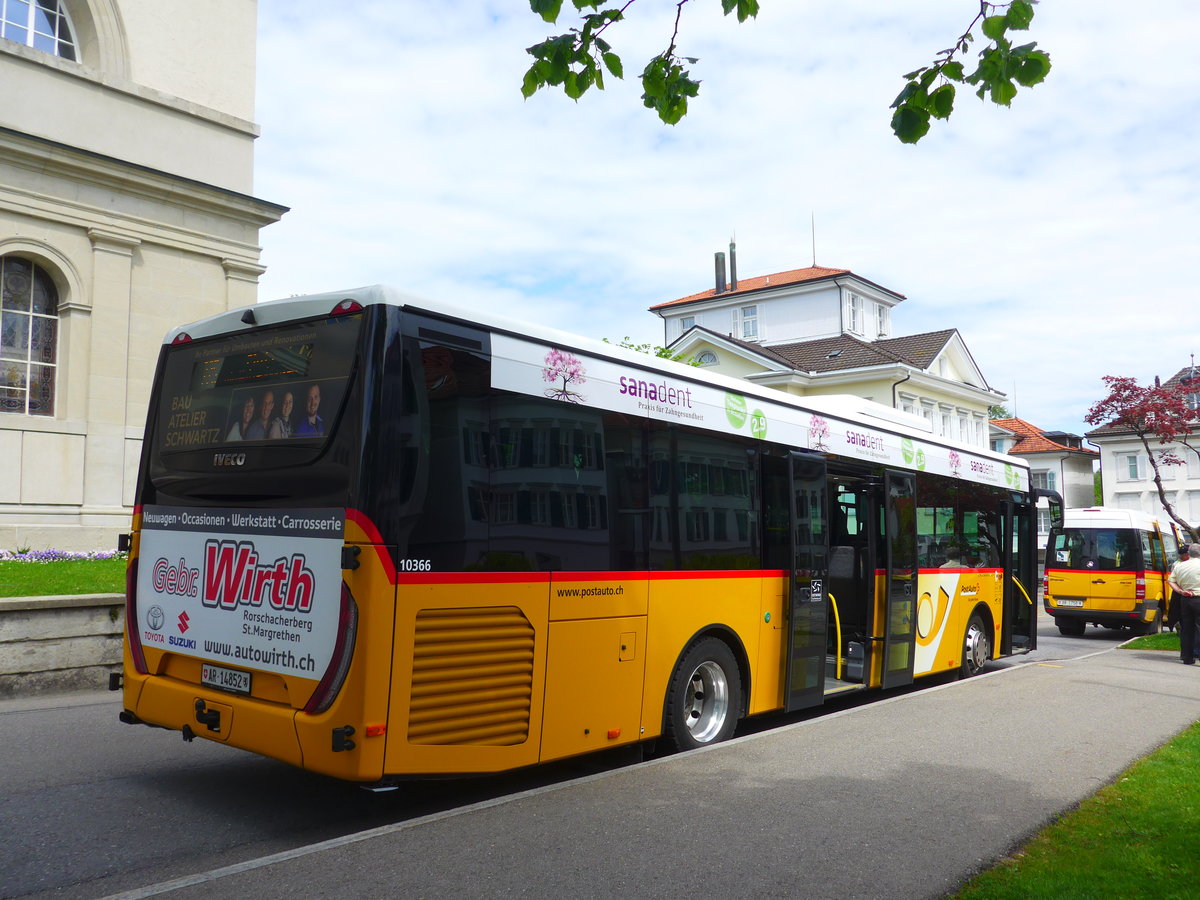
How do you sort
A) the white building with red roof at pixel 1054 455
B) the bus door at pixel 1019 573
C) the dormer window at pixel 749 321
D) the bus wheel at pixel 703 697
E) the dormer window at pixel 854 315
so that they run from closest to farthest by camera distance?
the bus wheel at pixel 703 697, the bus door at pixel 1019 573, the dormer window at pixel 854 315, the dormer window at pixel 749 321, the white building with red roof at pixel 1054 455

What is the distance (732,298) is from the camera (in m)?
61.8

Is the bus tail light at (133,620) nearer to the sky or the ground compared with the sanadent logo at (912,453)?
nearer to the ground

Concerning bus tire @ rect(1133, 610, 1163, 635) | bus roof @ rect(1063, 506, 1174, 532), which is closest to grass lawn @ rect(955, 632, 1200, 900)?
bus roof @ rect(1063, 506, 1174, 532)

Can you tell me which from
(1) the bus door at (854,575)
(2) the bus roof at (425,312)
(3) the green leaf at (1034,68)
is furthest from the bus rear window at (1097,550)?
(3) the green leaf at (1034,68)

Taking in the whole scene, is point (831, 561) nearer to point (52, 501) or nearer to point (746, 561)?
point (746, 561)

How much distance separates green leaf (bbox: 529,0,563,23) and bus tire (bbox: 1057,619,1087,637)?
21.7 m

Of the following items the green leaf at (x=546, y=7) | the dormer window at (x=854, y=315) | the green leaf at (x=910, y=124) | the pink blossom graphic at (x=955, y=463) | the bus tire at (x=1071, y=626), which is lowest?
the bus tire at (x=1071, y=626)

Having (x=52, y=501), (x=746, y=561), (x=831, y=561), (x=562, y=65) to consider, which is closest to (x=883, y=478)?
(x=831, y=561)

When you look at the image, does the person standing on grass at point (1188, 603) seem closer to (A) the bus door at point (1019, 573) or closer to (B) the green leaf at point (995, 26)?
(A) the bus door at point (1019, 573)

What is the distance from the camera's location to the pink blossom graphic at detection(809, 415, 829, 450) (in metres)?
9.34

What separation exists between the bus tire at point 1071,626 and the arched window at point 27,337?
21487 mm

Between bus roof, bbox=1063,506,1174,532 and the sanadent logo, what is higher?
the sanadent logo

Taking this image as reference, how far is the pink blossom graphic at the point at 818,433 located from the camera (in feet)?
30.7

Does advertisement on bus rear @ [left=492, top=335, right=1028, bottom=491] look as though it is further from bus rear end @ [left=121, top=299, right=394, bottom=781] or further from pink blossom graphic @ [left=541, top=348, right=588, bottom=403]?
bus rear end @ [left=121, top=299, right=394, bottom=781]
